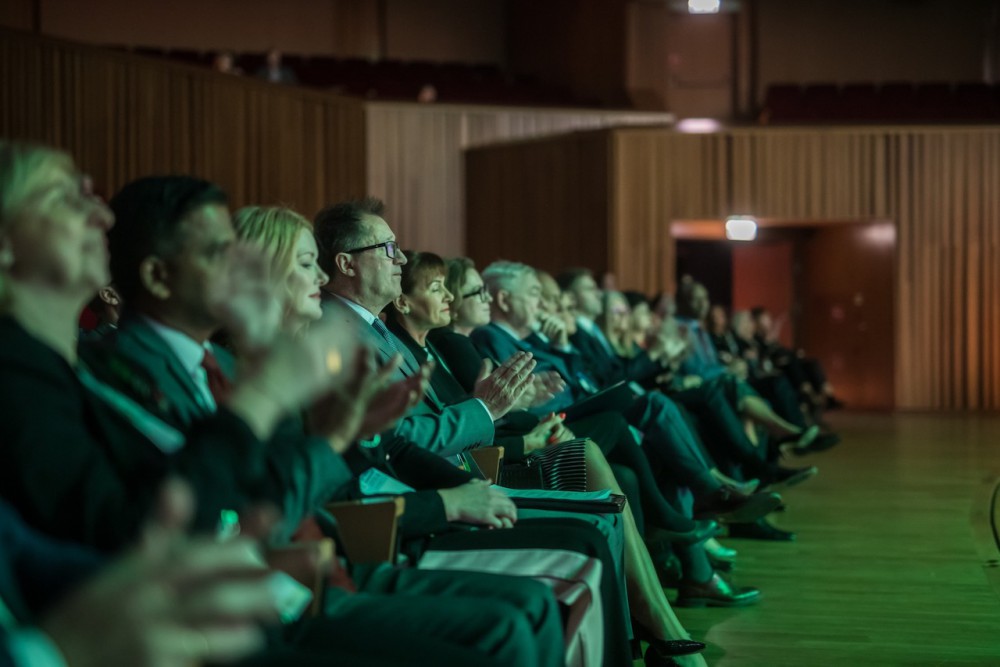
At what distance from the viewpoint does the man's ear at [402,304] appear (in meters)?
3.21

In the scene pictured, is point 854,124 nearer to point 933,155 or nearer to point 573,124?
point 933,155

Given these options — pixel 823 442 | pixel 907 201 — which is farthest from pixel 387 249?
pixel 907 201

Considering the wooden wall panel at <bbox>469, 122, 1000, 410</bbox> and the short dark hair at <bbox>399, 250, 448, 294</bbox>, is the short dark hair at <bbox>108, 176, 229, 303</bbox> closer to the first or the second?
the short dark hair at <bbox>399, 250, 448, 294</bbox>

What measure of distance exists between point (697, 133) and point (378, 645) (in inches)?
371

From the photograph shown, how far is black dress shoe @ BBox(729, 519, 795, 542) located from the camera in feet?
16.6

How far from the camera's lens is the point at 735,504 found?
169 inches

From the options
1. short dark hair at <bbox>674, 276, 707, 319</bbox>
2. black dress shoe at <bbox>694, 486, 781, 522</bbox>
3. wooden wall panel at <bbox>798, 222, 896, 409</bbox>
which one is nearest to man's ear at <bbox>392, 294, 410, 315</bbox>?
black dress shoe at <bbox>694, 486, 781, 522</bbox>

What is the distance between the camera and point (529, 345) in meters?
4.53

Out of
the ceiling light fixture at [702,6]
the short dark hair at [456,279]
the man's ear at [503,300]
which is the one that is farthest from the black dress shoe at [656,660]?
the ceiling light fixture at [702,6]

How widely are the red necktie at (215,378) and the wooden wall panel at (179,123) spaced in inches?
217

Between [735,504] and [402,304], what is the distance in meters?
1.68

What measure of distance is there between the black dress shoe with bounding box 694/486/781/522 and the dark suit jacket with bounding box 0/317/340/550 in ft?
9.72

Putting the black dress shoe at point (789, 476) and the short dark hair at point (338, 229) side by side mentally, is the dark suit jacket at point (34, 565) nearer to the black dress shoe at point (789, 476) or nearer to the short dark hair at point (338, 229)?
the short dark hair at point (338, 229)

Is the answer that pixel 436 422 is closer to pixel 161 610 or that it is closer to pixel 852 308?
pixel 161 610
